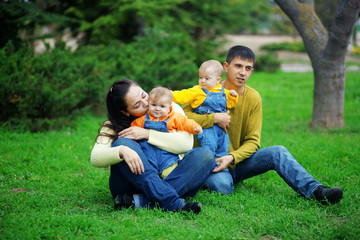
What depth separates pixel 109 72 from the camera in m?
8.78

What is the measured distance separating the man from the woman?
382 mm

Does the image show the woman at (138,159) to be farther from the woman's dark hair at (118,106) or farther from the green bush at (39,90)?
the green bush at (39,90)

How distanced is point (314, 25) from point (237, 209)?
446 centimetres


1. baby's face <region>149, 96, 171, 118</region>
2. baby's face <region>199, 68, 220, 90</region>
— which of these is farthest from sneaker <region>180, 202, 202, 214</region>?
baby's face <region>199, 68, 220, 90</region>

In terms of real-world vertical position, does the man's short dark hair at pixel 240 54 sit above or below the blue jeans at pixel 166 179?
above

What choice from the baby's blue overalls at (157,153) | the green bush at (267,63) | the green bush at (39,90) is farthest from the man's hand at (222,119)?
the green bush at (267,63)

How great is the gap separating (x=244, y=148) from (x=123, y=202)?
139 centimetres

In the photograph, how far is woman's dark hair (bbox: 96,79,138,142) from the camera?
357 centimetres

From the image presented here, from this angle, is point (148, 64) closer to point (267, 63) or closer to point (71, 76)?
point (71, 76)

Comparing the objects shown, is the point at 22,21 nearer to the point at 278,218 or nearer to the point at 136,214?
the point at 136,214

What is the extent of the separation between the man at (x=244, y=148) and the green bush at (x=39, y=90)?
11.5ft

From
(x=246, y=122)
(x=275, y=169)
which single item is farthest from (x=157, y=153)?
(x=275, y=169)

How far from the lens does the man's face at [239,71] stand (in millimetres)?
4007

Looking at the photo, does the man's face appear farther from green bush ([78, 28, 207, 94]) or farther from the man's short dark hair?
green bush ([78, 28, 207, 94])
